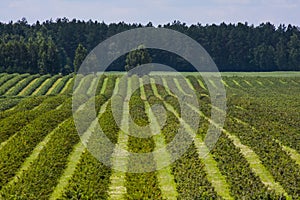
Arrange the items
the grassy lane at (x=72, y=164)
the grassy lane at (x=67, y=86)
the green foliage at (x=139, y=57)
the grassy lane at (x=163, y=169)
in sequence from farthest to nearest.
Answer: the green foliage at (x=139, y=57) → the grassy lane at (x=67, y=86) → the grassy lane at (x=163, y=169) → the grassy lane at (x=72, y=164)

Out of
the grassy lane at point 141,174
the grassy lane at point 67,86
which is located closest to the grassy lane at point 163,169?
the grassy lane at point 141,174

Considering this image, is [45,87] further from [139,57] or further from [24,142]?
[24,142]

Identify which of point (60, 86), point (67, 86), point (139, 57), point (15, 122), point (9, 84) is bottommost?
point (67, 86)

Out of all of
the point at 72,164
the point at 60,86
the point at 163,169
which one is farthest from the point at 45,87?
the point at 163,169

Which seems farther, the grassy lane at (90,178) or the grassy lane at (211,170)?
the grassy lane at (211,170)

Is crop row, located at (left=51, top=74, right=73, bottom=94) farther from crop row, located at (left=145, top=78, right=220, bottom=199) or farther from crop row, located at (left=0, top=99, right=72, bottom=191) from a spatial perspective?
crop row, located at (left=145, top=78, right=220, bottom=199)

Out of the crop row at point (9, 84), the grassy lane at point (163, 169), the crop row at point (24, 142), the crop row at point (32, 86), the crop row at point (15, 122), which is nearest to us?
the grassy lane at point (163, 169)

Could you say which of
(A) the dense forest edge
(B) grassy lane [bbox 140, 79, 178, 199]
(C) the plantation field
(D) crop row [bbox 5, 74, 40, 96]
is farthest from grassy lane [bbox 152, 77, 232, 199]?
(A) the dense forest edge

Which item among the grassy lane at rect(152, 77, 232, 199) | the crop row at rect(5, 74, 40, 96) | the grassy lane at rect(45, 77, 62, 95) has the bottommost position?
the grassy lane at rect(45, 77, 62, 95)

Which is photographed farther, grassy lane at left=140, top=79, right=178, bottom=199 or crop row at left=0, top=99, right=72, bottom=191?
crop row at left=0, top=99, right=72, bottom=191

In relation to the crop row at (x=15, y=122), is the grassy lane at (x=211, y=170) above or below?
above

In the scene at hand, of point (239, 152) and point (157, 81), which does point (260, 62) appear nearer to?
point (157, 81)

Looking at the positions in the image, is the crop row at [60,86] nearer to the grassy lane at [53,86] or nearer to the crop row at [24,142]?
the grassy lane at [53,86]

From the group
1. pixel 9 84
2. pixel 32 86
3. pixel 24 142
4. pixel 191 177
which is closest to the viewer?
pixel 191 177
